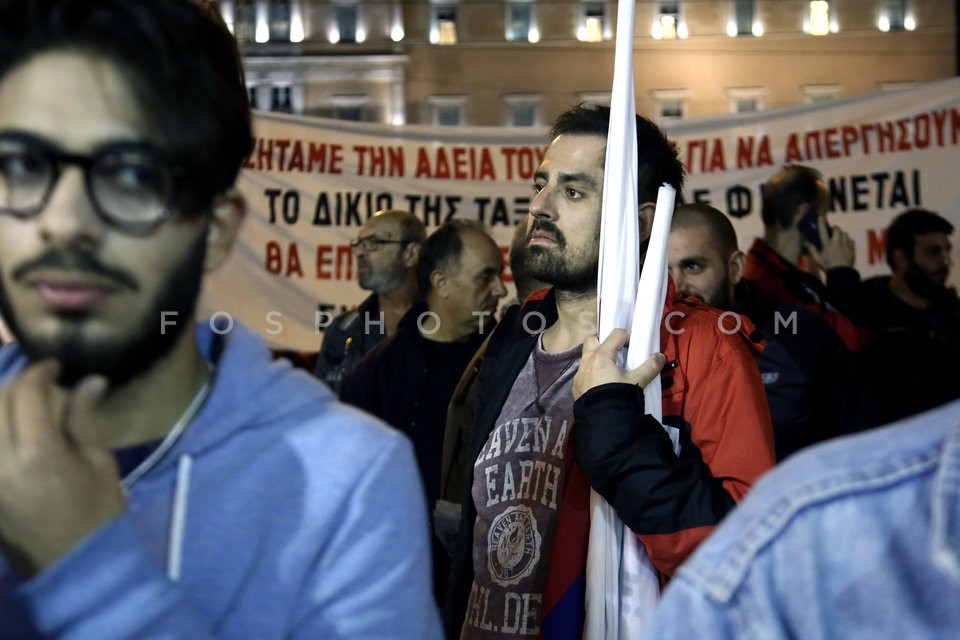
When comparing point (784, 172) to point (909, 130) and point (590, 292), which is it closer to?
point (909, 130)

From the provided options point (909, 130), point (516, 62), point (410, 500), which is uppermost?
point (516, 62)

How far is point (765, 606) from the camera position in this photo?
1113 millimetres

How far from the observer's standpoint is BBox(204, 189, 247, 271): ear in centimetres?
159

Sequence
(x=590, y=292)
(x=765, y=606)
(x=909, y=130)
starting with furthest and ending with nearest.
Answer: (x=909, y=130) → (x=590, y=292) → (x=765, y=606)

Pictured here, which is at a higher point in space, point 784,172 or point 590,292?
point 784,172

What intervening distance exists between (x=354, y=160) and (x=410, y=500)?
6.39 metres

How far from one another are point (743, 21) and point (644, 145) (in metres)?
38.9

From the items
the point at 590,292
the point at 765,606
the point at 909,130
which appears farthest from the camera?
the point at 909,130

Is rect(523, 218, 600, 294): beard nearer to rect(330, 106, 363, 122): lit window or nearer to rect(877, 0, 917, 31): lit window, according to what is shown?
rect(330, 106, 363, 122): lit window

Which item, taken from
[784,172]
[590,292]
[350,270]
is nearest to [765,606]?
[590,292]

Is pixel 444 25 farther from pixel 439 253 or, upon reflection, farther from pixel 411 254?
pixel 439 253

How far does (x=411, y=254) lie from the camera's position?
6652 mm

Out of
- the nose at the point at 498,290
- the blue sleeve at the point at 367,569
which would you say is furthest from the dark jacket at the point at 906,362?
the blue sleeve at the point at 367,569

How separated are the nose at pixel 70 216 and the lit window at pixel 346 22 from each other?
132 ft
